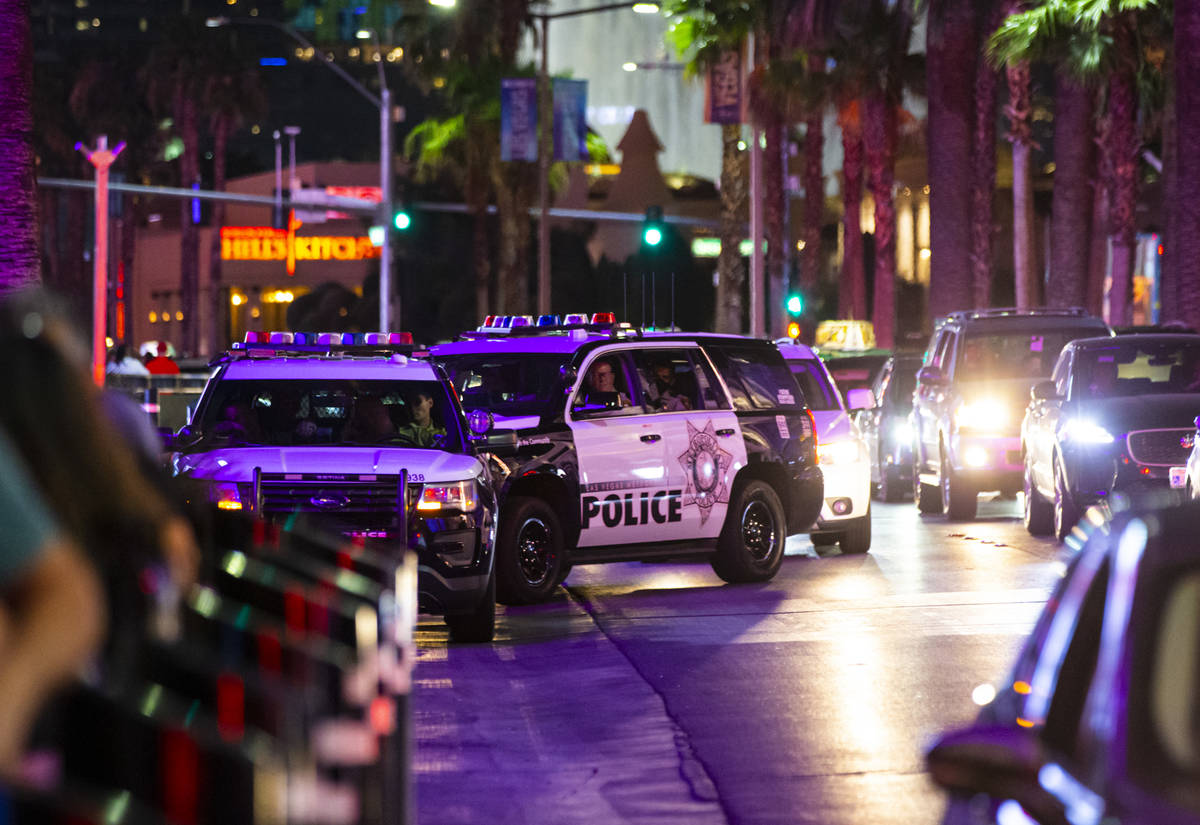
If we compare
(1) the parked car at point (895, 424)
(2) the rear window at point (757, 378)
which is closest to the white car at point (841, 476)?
(2) the rear window at point (757, 378)

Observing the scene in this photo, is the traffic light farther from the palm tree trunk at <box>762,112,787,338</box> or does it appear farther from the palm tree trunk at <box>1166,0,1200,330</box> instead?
the palm tree trunk at <box>1166,0,1200,330</box>

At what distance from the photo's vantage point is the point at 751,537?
16.1m

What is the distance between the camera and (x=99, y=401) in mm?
3561

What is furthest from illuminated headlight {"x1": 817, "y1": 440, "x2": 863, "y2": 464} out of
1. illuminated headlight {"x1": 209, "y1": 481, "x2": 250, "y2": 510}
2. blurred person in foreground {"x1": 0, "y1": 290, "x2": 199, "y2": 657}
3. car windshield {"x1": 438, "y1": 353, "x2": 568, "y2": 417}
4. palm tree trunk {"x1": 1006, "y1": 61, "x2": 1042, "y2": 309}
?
palm tree trunk {"x1": 1006, "y1": 61, "x2": 1042, "y2": 309}

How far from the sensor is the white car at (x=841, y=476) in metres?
17.9

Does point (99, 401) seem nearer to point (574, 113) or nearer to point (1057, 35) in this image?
point (1057, 35)

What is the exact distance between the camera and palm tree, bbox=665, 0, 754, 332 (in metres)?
44.3

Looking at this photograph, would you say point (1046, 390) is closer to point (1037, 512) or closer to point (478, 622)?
point (1037, 512)

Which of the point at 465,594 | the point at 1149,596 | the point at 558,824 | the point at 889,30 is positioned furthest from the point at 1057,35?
the point at 1149,596

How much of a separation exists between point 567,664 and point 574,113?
33.8 m

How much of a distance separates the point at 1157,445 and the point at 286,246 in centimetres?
9415

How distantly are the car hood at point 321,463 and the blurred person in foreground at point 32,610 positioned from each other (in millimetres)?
9082

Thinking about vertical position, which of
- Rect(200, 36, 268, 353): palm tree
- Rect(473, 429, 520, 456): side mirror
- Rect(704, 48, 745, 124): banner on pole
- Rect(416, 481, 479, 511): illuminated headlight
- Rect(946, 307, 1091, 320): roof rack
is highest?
Rect(200, 36, 268, 353): palm tree

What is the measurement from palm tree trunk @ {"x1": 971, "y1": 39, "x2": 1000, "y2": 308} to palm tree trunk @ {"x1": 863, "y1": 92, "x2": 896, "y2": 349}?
A: 414 inches
